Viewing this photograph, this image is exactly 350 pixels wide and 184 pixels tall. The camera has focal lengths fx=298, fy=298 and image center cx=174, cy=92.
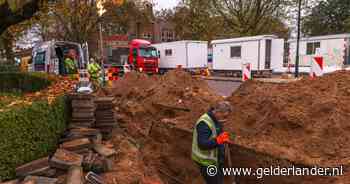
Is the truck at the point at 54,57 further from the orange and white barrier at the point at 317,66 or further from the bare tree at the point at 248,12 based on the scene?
the bare tree at the point at 248,12

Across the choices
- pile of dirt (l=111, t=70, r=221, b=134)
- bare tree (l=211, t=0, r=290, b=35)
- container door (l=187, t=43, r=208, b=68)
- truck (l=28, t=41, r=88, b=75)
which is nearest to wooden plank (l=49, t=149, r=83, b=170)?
pile of dirt (l=111, t=70, r=221, b=134)

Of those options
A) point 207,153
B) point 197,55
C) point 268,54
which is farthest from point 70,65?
point 197,55

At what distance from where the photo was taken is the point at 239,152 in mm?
5742

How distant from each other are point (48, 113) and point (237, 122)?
12.6 feet

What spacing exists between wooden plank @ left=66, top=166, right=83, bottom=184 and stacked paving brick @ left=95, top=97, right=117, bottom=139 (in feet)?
7.94

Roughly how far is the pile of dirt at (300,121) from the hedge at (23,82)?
5569 mm

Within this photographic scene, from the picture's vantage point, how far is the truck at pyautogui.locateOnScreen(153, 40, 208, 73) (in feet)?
91.9

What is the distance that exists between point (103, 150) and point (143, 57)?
889 inches

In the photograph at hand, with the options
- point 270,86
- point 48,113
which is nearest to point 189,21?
point 270,86

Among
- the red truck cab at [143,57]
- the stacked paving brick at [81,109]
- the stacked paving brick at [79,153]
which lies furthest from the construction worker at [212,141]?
the red truck cab at [143,57]

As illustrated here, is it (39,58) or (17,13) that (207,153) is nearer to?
(17,13)

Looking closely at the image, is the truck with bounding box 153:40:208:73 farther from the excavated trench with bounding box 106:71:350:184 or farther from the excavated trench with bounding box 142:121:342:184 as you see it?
the excavated trench with bounding box 142:121:342:184

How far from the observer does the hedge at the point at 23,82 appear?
8672mm

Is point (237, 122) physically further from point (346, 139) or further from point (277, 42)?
point (277, 42)
